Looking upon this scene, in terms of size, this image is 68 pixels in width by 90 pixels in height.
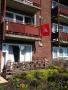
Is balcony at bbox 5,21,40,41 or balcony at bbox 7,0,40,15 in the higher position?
balcony at bbox 7,0,40,15

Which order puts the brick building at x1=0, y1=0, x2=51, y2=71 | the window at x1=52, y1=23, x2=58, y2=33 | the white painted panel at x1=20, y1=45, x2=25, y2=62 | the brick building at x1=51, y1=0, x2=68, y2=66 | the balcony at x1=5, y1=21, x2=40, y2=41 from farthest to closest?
the window at x1=52, y1=23, x2=58, y2=33
the brick building at x1=51, y1=0, x2=68, y2=66
the white painted panel at x1=20, y1=45, x2=25, y2=62
the brick building at x1=0, y1=0, x2=51, y2=71
the balcony at x1=5, y1=21, x2=40, y2=41

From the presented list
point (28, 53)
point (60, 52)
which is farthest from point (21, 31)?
point (60, 52)

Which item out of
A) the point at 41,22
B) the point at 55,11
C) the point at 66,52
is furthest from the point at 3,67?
the point at 66,52

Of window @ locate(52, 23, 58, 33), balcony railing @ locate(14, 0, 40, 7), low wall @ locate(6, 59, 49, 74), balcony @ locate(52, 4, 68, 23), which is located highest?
balcony railing @ locate(14, 0, 40, 7)

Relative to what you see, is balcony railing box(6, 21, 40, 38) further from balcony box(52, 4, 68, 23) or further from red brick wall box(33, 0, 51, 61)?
balcony box(52, 4, 68, 23)

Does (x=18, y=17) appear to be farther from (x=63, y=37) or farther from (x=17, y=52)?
(x=63, y=37)

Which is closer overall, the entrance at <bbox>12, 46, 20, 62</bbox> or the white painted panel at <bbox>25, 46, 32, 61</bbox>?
the entrance at <bbox>12, 46, 20, 62</bbox>

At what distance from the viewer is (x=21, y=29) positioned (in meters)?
25.2

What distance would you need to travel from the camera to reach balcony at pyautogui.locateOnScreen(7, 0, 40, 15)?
25578 millimetres

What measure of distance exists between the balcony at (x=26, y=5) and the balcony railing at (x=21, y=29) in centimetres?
225

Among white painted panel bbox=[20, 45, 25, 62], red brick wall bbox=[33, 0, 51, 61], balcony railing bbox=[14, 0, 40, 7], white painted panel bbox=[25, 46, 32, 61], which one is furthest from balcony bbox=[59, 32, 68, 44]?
white painted panel bbox=[20, 45, 25, 62]

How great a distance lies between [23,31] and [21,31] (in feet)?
0.90

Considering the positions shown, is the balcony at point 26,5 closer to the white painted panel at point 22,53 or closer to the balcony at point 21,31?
the balcony at point 21,31

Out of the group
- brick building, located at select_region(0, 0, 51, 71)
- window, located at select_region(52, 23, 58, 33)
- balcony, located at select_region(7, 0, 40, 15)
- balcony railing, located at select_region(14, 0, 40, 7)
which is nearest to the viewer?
brick building, located at select_region(0, 0, 51, 71)
